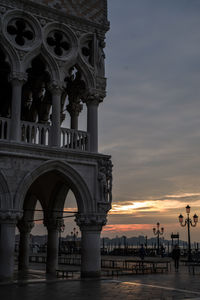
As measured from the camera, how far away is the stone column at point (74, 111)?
2079cm

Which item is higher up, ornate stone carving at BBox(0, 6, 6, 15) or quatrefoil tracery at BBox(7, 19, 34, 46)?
ornate stone carving at BBox(0, 6, 6, 15)

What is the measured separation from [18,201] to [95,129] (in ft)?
15.7

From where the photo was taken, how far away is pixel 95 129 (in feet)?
61.8

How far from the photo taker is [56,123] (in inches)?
701

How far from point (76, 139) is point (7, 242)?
205 inches

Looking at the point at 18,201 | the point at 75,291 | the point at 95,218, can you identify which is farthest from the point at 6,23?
the point at 75,291

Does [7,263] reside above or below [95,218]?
below

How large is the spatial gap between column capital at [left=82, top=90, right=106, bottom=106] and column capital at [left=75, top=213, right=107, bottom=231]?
4912mm

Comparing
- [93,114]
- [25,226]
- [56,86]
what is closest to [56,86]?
[56,86]

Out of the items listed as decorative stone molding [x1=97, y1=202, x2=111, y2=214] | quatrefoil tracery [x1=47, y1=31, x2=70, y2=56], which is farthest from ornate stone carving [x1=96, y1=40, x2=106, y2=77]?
decorative stone molding [x1=97, y1=202, x2=111, y2=214]

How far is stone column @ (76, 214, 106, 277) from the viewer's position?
17.3 metres

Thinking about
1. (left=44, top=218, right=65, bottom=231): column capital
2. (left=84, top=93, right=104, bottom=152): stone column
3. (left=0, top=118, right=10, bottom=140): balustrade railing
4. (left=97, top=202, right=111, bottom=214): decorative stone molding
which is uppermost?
(left=84, top=93, right=104, bottom=152): stone column

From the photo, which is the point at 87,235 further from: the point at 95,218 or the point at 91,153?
the point at 91,153

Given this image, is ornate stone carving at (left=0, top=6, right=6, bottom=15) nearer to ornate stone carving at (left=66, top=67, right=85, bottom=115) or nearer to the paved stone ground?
ornate stone carving at (left=66, top=67, right=85, bottom=115)
